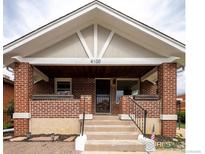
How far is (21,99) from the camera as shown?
9.34 metres

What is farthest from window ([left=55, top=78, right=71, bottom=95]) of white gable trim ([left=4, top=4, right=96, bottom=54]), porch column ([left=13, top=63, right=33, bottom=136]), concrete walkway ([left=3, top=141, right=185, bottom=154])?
concrete walkway ([left=3, top=141, right=185, bottom=154])

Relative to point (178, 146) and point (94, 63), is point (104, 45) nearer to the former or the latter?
point (94, 63)

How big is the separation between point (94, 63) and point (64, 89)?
491 cm

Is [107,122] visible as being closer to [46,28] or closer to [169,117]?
[169,117]

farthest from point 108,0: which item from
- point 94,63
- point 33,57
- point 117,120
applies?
point 117,120

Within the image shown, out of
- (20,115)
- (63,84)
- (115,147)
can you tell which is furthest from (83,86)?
(115,147)

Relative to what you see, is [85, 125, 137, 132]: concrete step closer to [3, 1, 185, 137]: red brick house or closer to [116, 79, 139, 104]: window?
[3, 1, 185, 137]: red brick house

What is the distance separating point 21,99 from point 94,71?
4.10 metres

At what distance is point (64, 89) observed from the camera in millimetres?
13656

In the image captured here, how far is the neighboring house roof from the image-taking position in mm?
8680

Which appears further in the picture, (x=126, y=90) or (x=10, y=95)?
(x=10, y=95)

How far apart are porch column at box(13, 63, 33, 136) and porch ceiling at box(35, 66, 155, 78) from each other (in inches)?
58.0

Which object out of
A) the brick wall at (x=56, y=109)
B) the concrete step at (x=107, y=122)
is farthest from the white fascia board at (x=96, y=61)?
the concrete step at (x=107, y=122)

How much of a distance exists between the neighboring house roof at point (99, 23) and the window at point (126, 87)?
4799mm
